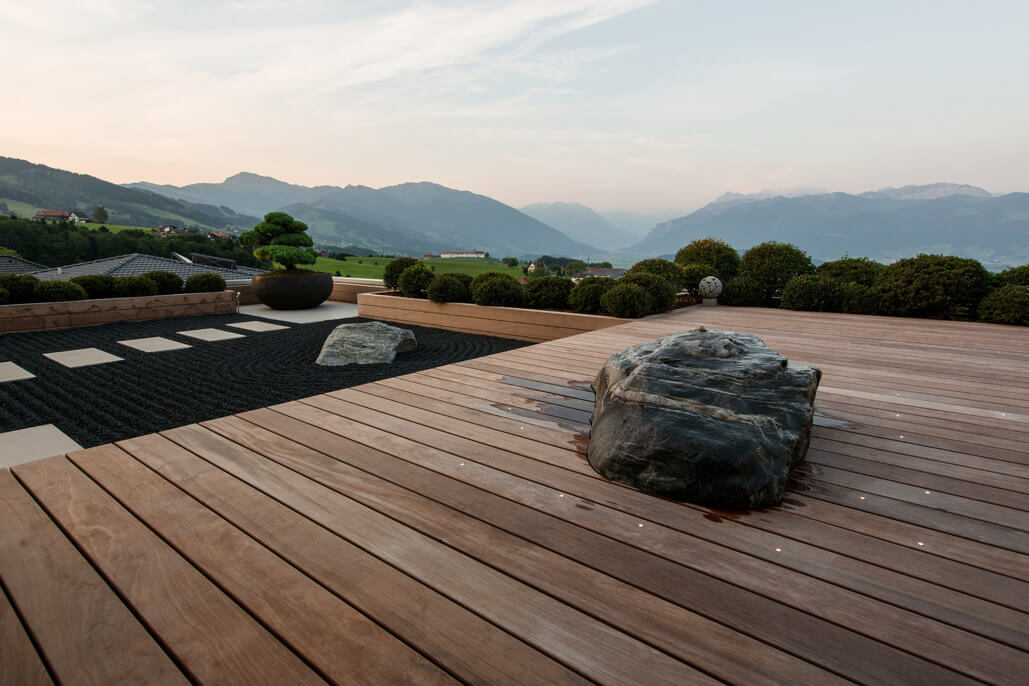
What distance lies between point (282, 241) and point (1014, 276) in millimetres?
12189

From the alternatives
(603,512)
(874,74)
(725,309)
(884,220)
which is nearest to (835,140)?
(874,74)

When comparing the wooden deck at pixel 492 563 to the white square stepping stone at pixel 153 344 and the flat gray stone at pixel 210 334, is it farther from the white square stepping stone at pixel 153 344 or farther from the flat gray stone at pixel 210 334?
the flat gray stone at pixel 210 334

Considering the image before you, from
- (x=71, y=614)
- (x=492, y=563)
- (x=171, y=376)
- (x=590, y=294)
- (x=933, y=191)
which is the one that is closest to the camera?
(x=71, y=614)

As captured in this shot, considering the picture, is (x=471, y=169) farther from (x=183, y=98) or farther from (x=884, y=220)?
(x=884, y=220)

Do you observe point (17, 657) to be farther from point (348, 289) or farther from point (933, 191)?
point (933, 191)

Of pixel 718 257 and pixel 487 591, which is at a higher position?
pixel 718 257

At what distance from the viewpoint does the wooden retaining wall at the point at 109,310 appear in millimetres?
7023

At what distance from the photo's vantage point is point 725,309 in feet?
23.4

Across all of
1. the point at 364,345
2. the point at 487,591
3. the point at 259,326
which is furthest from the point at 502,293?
the point at 487,591

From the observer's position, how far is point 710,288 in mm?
7426

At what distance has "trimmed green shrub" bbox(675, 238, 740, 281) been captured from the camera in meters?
8.02

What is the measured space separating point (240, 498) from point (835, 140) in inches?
958

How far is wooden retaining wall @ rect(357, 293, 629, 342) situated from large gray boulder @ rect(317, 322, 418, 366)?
5.20 feet

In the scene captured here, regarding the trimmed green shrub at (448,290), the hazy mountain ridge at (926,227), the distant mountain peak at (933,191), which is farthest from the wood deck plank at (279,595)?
the distant mountain peak at (933,191)
